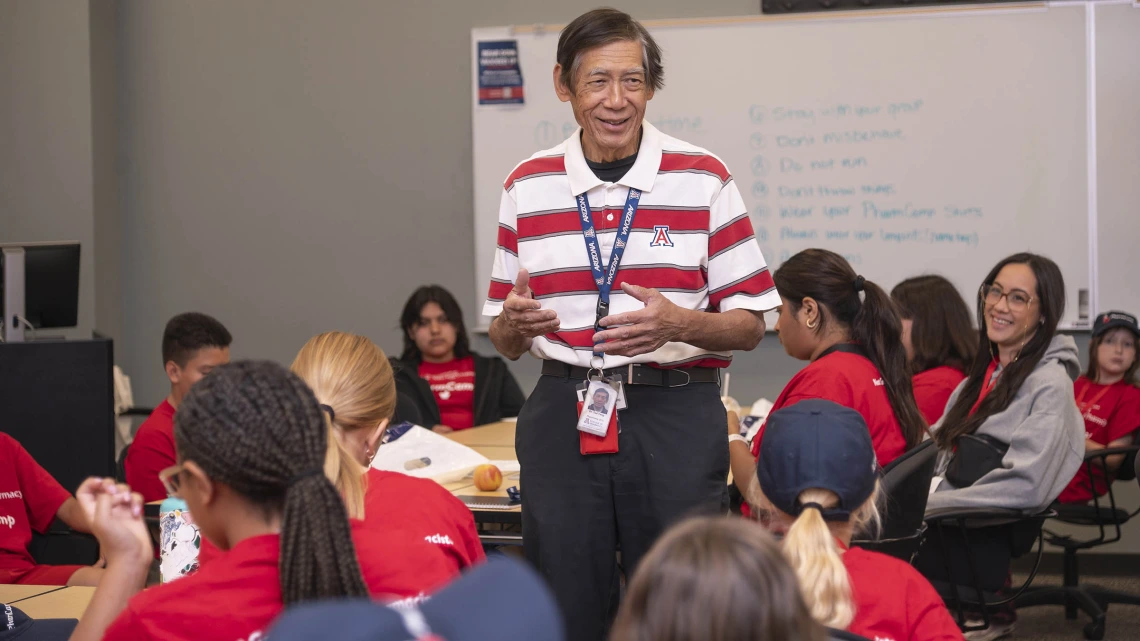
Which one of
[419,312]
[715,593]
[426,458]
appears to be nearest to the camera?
[715,593]

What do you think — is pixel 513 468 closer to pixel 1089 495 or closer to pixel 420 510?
pixel 420 510

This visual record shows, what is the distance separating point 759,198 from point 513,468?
2.22 m

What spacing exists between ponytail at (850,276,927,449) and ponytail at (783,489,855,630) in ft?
4.52

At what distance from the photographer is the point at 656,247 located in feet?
6.06

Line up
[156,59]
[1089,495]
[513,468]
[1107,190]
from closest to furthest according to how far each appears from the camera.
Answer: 1. [513,468]
2. [1089,495]
3. [1107,190]
4. [156,59]

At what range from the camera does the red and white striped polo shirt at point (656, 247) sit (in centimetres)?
184

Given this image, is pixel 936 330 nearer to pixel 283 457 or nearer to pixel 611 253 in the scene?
pixel 611 253

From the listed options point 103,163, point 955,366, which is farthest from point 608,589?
point 103,163

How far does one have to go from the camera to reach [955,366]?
3.79m

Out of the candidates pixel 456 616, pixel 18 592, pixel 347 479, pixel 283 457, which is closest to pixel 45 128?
pixel 18 592

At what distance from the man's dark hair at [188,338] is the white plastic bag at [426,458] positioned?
98 centimetres

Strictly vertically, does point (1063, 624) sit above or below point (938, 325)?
below

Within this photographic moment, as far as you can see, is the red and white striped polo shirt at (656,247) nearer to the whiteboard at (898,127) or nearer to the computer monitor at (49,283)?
the computer monitor at (49,283)

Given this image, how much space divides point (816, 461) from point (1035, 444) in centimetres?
180
